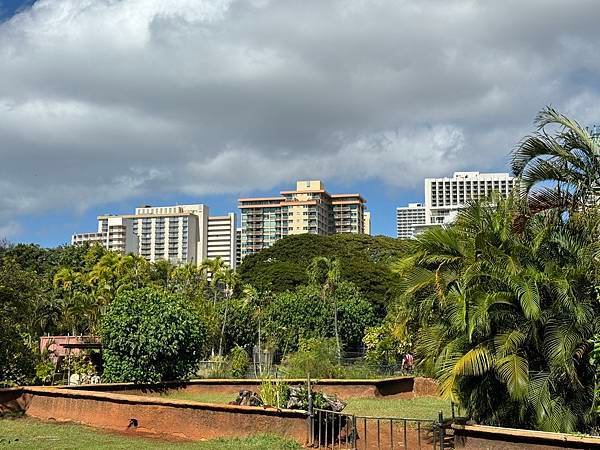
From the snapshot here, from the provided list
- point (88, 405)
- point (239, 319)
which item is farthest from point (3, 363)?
point (239, 319)

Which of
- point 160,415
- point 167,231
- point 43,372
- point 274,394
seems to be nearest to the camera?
point 274,394

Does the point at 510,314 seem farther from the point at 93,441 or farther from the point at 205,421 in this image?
the point at 93,441

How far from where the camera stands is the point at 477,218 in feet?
43.2

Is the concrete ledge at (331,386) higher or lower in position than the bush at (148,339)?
lower

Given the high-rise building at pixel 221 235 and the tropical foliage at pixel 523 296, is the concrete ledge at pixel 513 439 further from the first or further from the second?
the high-rise building at pixel 221 235

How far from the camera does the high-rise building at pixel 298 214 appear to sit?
459ft

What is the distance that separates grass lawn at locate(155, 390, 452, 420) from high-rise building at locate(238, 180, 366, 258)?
116055 mm

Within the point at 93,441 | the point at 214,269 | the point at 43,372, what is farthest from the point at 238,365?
the point at 214,269

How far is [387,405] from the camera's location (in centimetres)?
1992

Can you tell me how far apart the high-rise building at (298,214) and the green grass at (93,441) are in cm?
12352

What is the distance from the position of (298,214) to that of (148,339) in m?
118

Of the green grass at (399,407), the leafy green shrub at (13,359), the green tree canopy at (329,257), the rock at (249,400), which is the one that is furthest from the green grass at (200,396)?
the green tree canopy at (329,257)

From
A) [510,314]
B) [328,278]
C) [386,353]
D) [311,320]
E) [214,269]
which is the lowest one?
[386,353]

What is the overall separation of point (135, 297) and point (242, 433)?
10.8 metres
